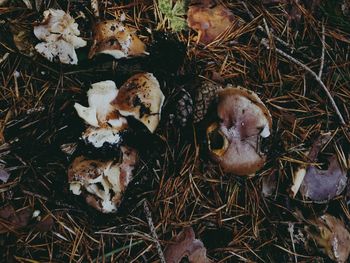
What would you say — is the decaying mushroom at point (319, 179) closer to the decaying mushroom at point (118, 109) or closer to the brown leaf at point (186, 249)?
the brown leaf at point (186, 249)

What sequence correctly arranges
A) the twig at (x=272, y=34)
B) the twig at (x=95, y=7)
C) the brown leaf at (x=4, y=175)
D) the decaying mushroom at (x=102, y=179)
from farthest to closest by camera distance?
the twig at (x=272, y=34), the twig at (x=95, y=7), the brown leaf at (x=4, y=175), the decaying mushroom at (x=102, y=179)

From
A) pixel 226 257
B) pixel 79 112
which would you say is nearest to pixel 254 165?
pixel 226 257

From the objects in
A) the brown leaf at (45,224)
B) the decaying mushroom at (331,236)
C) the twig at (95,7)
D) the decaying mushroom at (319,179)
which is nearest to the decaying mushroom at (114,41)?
the twig at (95,7)

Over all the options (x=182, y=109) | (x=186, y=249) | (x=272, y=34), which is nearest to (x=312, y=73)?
(x=272, y=34)

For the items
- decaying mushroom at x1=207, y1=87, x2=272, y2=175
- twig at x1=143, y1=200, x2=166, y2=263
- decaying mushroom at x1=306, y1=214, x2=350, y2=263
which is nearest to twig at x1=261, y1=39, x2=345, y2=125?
decaying mushroom at x1=207, y1=87, x2=272, y2=175

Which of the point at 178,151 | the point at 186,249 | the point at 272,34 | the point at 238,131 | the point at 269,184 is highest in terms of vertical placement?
the point at 272,34

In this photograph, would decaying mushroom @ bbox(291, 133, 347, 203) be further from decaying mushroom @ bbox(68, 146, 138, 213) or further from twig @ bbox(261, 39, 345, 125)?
decaying mushroom @ bbox(68, 146, 138, 213)

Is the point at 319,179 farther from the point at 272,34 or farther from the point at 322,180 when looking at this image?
the point at 272,34

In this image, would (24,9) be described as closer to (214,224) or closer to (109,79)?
(109,79)
